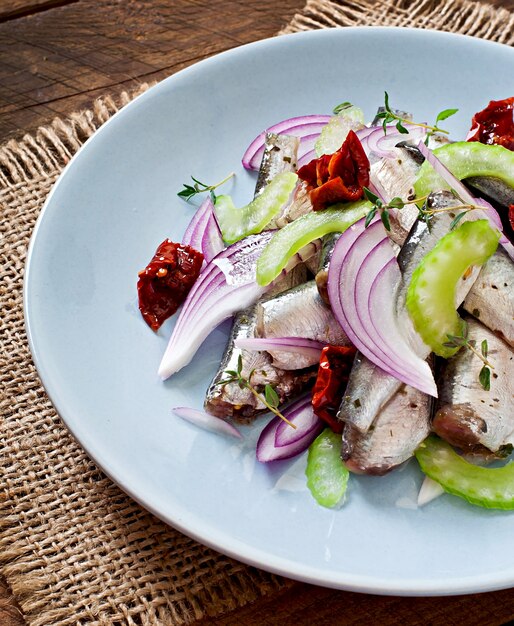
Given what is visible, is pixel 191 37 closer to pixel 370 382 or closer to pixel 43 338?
pixel 43 338

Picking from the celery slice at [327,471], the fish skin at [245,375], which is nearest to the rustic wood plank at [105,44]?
the fish skin at [245,375]

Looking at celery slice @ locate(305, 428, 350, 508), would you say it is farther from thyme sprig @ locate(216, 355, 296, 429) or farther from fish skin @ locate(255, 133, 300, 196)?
fish skin @ locate(255, 133, 300, 196)

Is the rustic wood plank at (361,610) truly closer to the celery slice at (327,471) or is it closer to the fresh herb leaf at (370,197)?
the celery slice at (327,471)

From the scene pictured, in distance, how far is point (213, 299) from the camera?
112 inches

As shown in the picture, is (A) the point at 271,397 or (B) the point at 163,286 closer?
(A) the point at 271,397

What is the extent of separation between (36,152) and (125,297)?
3.94 ft

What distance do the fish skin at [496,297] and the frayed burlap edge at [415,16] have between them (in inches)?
75.7

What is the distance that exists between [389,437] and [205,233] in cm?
121

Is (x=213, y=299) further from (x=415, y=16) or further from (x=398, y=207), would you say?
(x=415, y=16)

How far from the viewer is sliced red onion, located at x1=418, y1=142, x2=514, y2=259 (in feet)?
8.69

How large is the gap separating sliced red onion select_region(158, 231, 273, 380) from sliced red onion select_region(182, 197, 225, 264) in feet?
0.60

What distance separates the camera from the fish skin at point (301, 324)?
2.65m

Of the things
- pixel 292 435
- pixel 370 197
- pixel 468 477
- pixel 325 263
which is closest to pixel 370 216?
pixel 370 197

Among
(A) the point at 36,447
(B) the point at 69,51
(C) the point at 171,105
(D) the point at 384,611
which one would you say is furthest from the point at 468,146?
(B) the point at 69,51
